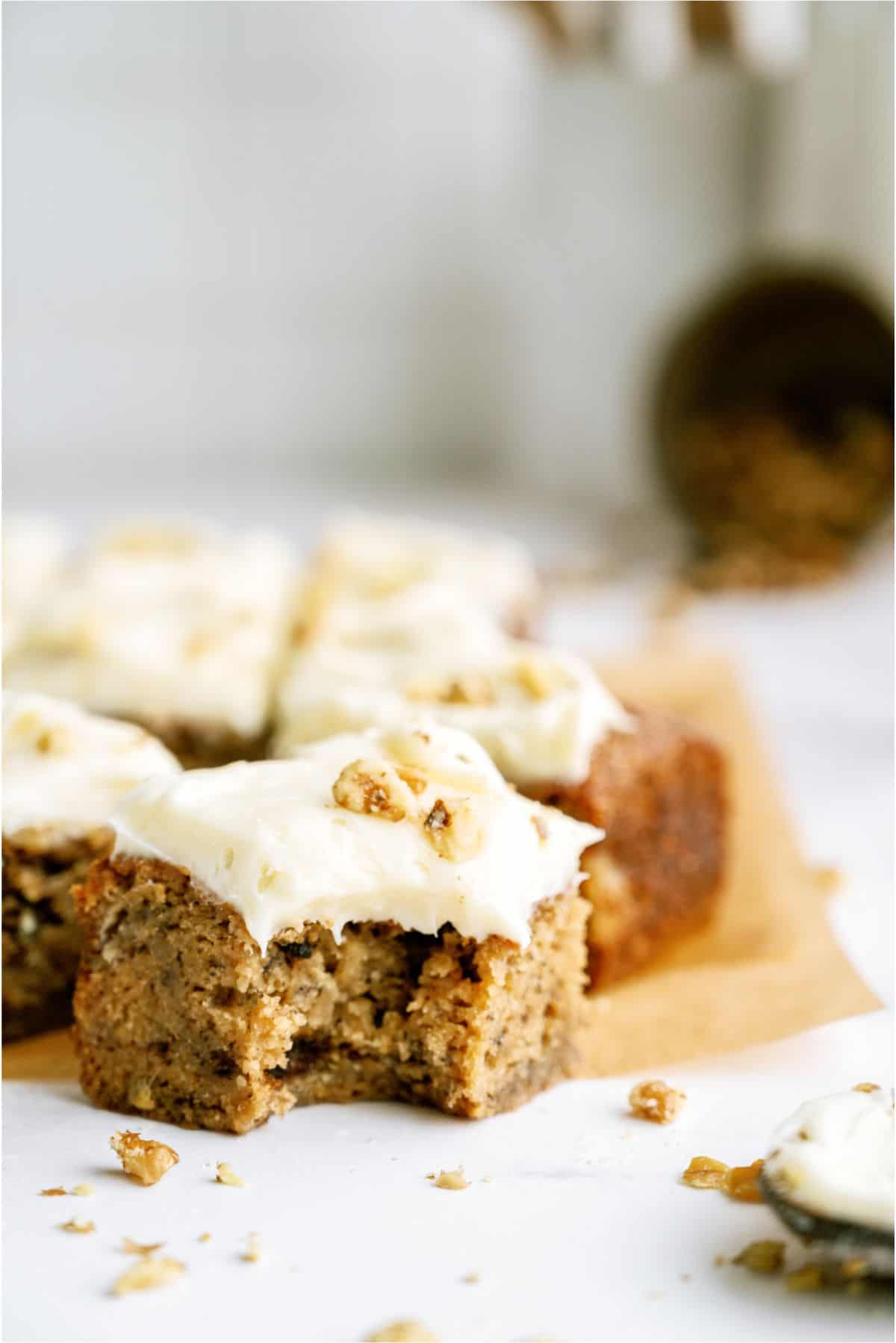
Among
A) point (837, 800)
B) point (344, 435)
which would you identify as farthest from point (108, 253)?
point (837, 800)

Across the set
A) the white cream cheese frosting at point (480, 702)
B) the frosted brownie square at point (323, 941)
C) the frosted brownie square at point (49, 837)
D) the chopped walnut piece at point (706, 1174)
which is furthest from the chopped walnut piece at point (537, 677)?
the chopped walnut piece at point (706, 1174)

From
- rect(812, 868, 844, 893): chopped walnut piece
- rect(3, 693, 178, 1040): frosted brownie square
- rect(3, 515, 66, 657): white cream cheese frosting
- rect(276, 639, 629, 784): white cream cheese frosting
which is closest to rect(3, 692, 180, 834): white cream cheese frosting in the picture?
rect(3, 693, 178, 1040): frosted brownie square

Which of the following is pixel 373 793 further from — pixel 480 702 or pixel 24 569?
pixel 24 569

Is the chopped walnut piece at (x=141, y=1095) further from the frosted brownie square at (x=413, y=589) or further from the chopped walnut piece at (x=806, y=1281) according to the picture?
the frosted brownie square at (x=413, y=589)

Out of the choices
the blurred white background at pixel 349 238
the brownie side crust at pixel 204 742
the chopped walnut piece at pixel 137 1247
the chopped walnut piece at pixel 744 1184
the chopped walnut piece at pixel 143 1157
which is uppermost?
the blurred white background at pixel 349 238

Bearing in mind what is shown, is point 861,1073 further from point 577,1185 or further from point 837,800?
point 837,800

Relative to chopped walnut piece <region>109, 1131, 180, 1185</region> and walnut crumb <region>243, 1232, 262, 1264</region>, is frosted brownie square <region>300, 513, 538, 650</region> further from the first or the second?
walnut crumb <region>243, 1232, 262, 1264</region>

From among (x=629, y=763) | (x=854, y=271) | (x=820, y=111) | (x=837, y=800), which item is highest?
(x=820, y=111)
